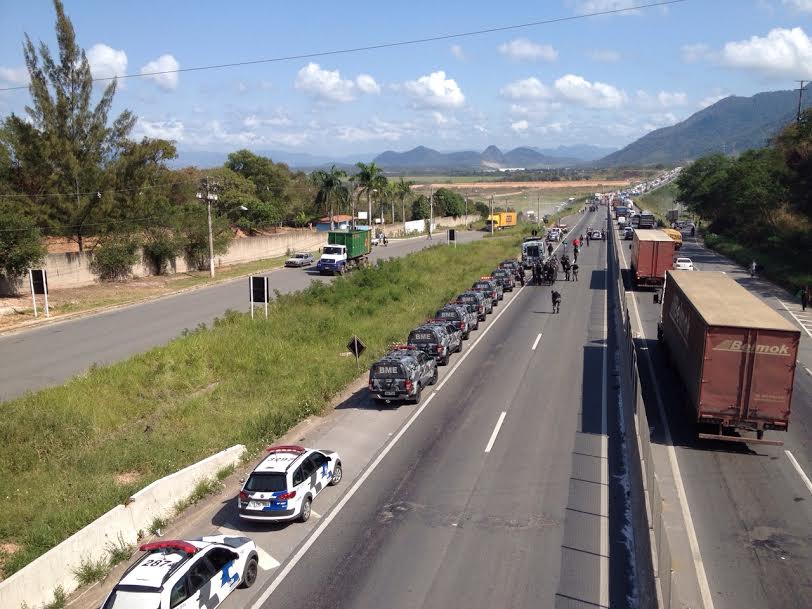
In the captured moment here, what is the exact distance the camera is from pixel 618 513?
15.5 meters

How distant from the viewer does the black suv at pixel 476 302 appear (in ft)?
126

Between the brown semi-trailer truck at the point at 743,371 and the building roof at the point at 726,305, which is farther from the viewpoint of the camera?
the building roof at the point at 726,305

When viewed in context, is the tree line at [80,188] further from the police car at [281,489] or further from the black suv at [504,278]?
the police car at [281,489]

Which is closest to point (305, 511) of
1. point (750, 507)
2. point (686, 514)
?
point (686, 514)

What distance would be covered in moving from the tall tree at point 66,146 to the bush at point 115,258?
7.39 ft

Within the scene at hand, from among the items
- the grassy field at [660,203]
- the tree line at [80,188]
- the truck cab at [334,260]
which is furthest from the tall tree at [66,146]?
the grassy field at [660,203]

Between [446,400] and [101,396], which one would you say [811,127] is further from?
[101,396]

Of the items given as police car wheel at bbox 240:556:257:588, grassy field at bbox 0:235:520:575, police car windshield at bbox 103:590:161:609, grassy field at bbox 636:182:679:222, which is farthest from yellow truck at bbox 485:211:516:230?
police car windshield at bbox 103:590:161:609

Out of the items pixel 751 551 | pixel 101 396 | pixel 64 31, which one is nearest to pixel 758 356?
pixel 751 551

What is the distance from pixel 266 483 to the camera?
50.8ft

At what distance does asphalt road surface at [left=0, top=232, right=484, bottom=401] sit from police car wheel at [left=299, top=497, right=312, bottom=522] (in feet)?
51.5

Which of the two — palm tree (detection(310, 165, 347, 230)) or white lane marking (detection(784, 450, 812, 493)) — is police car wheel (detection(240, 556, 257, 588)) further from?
palm tree (detection(310, 165, 347, 230))

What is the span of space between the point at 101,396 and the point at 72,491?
8.28m

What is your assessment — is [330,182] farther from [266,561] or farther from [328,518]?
[266,561]
